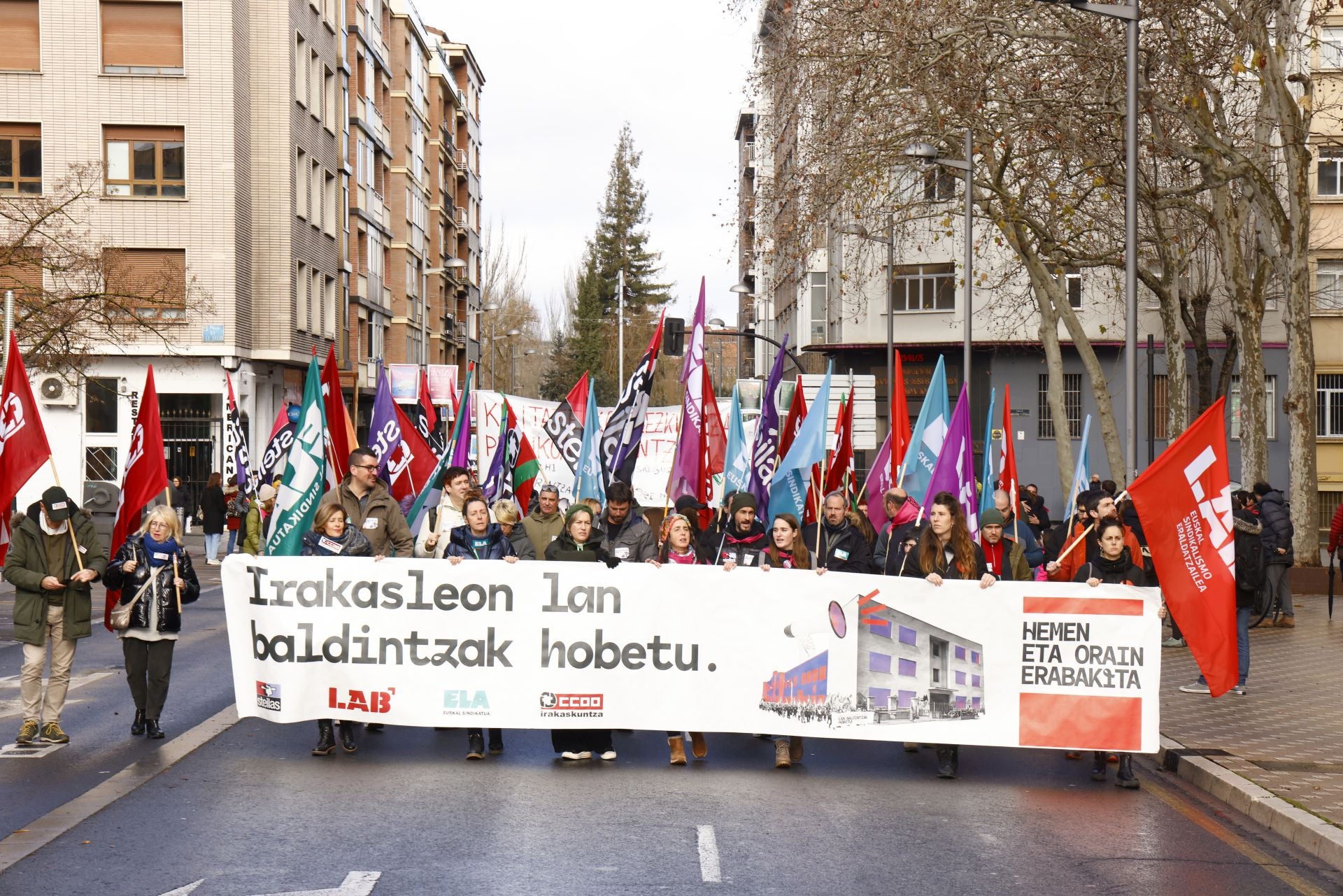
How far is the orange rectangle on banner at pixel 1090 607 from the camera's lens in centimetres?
1061

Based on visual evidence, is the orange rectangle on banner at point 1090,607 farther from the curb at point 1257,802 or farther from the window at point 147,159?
the window at point 147,159

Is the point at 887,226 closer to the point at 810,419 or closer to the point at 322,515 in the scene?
the point at 810,419

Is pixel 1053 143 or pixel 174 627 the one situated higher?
pixel 1053 143

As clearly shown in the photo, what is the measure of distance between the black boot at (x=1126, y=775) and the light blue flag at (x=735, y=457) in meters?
5.63

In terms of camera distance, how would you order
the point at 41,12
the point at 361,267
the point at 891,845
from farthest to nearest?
the point at 361,267 < the point at 41,12 < the point at 891,845

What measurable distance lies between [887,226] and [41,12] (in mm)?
23294

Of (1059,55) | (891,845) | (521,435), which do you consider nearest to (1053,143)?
(1059,55)

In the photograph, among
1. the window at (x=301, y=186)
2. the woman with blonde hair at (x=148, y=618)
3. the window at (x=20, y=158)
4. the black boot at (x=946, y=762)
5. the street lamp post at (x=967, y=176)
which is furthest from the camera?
the window at (x=301, y=186)

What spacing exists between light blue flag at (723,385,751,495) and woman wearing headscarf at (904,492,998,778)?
4.39 metres

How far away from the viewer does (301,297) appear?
4819 centimetres

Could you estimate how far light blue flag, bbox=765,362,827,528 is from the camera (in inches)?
541

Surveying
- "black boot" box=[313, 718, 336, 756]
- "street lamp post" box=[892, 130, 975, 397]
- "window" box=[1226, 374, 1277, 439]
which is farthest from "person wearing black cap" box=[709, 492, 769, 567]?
"window" box=[1226, 374, 1277, 439]

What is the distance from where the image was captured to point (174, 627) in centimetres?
1141

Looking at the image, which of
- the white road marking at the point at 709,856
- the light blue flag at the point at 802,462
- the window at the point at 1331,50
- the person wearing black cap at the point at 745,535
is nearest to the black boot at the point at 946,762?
the person wearing black cap at the point at 745,535
